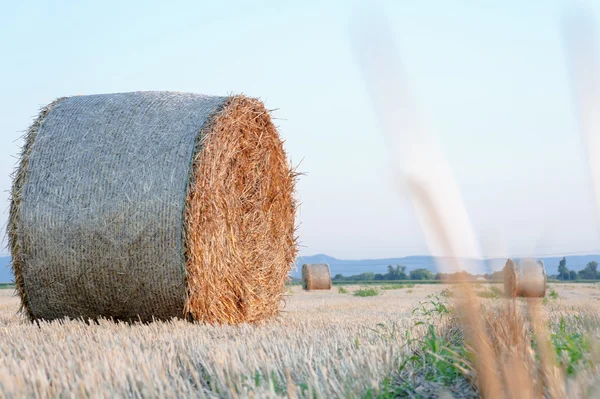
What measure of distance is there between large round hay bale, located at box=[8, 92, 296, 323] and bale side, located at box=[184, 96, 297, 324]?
2 cm

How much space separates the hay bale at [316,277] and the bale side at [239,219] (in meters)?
10.1

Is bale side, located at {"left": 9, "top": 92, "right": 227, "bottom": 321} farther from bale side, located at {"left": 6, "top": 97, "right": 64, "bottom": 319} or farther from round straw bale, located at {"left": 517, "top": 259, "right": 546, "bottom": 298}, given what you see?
round straw bale, located at {"left": 517, "top": 259, "right": 546, "bottom": 298}

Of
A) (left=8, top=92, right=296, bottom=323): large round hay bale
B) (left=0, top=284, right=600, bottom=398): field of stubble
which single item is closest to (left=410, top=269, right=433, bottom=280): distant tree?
(left=8, top=92, right=296, bottom=323): large round hay bale

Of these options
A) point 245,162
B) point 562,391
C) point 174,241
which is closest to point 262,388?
point 562,391

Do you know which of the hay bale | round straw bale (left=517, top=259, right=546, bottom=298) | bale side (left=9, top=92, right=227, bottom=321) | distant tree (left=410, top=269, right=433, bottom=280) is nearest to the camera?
bale side (left=9, top=92, right=227, bottom=321)

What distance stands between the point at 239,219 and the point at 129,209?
5.68 ft

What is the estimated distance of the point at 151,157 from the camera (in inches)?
258

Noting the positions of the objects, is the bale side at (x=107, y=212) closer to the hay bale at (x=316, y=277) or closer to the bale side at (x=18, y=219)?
the bale side at (x=18, y=219)

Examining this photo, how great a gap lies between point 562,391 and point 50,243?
213 inches

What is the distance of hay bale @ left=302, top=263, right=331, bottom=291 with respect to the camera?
64.0ft

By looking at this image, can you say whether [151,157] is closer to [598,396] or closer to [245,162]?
[245,162]

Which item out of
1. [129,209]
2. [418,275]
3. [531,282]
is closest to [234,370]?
[129,209]

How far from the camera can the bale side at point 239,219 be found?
659 cm

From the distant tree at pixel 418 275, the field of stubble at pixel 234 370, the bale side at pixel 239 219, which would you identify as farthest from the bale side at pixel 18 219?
the distant tree at pixel 418 275
